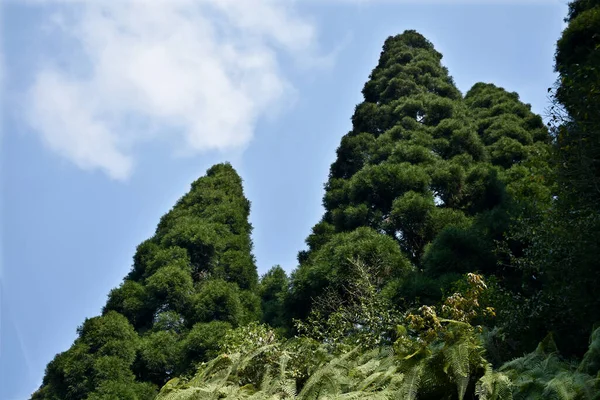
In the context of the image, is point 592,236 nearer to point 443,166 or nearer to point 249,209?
point 443,166

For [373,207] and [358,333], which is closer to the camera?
[358,333]

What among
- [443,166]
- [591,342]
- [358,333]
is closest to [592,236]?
[591,342]

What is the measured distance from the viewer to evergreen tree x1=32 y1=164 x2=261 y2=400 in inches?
688

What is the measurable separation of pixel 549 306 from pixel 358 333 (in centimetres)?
337

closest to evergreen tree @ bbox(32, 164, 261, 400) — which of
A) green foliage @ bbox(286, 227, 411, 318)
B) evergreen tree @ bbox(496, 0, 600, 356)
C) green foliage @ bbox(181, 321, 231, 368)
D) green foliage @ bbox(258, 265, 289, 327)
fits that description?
green foliage @ bbox(181, 321, 231, 368)

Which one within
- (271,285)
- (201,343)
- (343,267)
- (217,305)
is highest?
(271,285)

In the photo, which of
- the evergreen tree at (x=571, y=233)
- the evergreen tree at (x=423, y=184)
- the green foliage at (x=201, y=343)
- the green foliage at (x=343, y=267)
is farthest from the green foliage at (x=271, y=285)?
the evergreen tree at (x=571, y=233)

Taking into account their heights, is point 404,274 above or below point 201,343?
below

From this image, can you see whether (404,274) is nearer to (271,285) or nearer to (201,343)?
(201,343)

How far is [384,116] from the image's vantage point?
24875mm

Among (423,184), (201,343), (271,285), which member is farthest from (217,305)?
(423,184)

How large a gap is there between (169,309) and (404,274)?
31.5 ft

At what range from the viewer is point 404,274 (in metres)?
14.7

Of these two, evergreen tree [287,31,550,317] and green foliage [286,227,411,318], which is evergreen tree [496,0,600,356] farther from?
green foliage [286,227,411,318]
